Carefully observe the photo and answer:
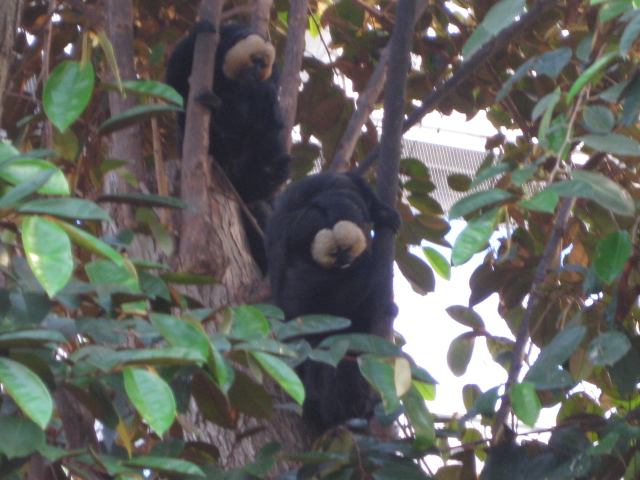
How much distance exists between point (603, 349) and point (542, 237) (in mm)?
1008

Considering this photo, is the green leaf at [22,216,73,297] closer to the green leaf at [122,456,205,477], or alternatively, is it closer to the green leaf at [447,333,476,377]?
the green leaf at [122,456,205,477]

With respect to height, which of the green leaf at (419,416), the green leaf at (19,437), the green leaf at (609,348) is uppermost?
the green leaf at (609,348)

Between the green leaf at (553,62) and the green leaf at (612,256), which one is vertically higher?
the green leaf at (553,62)

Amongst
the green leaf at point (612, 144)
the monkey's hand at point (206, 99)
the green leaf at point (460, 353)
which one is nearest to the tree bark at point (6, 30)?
the green leaf at point (612, 144)

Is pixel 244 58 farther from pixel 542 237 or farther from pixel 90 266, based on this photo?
pixel 90 266

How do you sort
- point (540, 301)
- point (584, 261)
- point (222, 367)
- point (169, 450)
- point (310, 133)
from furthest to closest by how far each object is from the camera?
point (310, 133) → point (584, 261) → point (540, 301) → point (169, 450) → point (222, 367)

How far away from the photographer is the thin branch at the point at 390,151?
1.52 meters

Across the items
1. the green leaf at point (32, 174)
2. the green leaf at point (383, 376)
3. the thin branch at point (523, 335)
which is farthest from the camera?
the thin branch at point (523, 335)

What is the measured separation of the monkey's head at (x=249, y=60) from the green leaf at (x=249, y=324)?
145 cm

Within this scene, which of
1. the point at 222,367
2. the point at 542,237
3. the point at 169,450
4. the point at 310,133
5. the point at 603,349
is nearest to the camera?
the point at 222,367

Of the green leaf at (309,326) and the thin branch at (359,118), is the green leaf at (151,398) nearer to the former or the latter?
the green leaf at (309,326)

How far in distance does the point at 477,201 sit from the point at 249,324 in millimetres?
314

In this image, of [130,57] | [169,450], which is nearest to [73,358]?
[169,450]

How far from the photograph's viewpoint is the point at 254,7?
2258 mm
